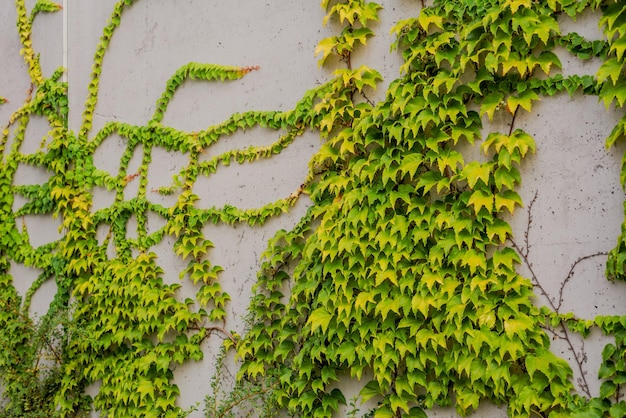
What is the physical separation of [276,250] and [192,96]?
1.27 meters

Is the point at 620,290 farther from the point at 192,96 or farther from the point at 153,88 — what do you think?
the point at 153,88

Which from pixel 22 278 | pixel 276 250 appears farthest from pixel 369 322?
pixel 22 278

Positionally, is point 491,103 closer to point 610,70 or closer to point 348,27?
point 610,70

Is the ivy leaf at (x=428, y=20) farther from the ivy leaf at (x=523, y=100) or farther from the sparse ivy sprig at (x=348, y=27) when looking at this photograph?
the ivy leaf at (x=523, y=100)

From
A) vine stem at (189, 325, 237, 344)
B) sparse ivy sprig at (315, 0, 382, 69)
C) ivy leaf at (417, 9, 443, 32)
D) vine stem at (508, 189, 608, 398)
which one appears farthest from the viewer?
vine stem at (189, 325, 237, 344)

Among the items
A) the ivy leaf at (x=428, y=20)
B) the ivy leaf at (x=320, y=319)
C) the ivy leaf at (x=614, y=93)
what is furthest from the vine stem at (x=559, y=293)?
the ivy leaf at (x=320, y=319)

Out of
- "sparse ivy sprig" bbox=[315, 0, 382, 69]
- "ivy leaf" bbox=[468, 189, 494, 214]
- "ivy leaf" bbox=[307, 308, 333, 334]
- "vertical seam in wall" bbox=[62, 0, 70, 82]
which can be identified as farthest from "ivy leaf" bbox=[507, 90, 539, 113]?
"vertical seam in wall" bbox=[62, 0, 70, 82]

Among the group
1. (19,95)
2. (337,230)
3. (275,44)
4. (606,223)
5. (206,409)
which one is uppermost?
(19,95)

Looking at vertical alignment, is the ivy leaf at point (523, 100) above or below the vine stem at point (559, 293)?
above

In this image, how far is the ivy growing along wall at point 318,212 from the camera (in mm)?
2994

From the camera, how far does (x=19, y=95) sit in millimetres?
5535

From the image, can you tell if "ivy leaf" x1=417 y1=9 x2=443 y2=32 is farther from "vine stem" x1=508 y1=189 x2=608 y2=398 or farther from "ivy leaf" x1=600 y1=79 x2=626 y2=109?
"ivy leaf" x1=600 y1=79 x2=626 y2=109

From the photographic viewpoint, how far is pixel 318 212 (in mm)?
3645

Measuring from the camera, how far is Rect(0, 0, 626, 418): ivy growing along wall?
9.82ft
